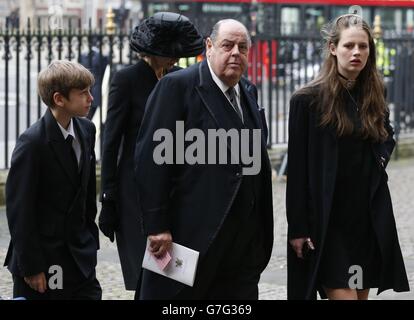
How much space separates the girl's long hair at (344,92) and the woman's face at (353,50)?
0.03 meters

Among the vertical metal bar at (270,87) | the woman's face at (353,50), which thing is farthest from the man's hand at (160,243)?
the vertical metal bar at (270,87)

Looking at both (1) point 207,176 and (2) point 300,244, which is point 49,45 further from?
(1) point 207,176

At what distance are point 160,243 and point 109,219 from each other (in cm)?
142

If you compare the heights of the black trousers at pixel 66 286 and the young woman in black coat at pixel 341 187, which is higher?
the young woman in black coat at pixel 341 187

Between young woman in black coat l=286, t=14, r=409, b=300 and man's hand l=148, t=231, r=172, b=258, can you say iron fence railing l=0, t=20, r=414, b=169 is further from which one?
man's hand l=148, t=231, r=172, b=258

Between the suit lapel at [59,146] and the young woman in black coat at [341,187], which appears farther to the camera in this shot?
the young woman in black coat at [341,187]

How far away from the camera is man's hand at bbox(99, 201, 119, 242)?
6691 millimetres

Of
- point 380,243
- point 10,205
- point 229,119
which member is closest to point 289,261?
point 380,243

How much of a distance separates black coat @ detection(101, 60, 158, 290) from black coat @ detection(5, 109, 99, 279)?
0.77m

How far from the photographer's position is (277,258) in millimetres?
9984

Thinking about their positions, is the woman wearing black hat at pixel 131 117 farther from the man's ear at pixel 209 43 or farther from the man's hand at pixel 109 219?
the man's ear at pixel 209 43

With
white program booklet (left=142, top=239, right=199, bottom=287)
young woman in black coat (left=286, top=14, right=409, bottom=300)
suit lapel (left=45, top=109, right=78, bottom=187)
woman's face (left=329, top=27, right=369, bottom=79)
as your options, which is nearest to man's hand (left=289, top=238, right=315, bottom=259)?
young woman in black coat (left=286, top=14, right=409, bottom=300)

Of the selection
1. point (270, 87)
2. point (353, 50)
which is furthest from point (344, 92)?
point (270, 87)

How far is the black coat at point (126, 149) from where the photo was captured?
6660mm
